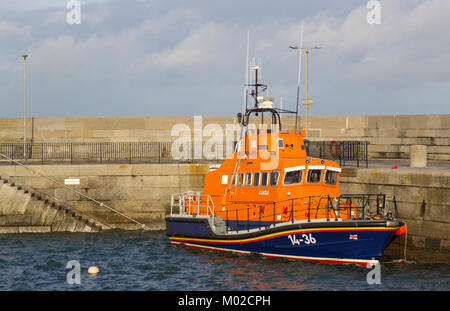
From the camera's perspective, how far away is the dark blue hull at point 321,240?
15.8 meters

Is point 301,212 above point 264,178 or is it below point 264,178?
below

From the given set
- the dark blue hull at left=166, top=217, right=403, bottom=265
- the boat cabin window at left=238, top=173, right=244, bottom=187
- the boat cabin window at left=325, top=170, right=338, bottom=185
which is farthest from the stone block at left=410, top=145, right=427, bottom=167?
the boat cabin window at left=238, top=173, right=244, bottom=187

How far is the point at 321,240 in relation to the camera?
16.3 m

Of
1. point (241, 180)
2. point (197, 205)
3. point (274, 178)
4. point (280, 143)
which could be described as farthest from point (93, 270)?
point (280, 143)

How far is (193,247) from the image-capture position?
19.5m

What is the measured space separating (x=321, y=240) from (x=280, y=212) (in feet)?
5.41

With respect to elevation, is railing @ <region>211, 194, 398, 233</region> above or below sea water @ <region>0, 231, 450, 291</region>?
above

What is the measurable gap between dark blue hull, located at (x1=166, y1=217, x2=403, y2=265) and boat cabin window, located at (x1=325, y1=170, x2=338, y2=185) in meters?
2.37

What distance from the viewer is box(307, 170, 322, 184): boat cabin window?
17.9m

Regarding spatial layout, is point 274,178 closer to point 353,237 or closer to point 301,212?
point 301,212

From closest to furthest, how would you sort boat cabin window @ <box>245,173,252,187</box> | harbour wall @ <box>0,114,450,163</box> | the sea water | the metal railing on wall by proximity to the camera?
the sea water < boat cabin window @ <box>245,173,252,187</box> < the metal railing on wall < harbour wall @ <box>0,114,450,163</box>

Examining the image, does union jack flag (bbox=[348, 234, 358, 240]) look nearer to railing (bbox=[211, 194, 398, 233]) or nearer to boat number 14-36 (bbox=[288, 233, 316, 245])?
railing (bbox=[211, 194, 398, 233])

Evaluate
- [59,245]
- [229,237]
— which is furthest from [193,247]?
[59,245]

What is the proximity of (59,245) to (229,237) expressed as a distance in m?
6.19
